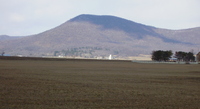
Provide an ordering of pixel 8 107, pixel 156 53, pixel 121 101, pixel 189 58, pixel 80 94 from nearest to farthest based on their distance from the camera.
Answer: pixel 8 107, pixel 121 101, pixel 80 94, pixel 156 53, pixel 189 58

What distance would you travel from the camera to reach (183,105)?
1706 centimetres

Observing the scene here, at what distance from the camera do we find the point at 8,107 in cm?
1541

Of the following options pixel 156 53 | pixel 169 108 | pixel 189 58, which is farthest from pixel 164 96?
pixel 189 58

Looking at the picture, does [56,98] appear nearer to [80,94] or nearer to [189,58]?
[80,94]

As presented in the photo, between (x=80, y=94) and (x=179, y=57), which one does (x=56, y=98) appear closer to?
(x=80, y=94)

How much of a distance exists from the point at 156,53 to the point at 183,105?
11718 centimetres

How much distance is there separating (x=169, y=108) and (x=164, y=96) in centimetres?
391

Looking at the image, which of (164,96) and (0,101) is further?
(164,96)

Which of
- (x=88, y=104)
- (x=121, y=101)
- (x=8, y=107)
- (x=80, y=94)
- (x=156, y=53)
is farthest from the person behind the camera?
(x=156, y=53)

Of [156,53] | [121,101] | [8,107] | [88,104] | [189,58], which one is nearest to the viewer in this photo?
[8,107]

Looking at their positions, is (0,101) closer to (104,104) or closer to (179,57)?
(104,104)

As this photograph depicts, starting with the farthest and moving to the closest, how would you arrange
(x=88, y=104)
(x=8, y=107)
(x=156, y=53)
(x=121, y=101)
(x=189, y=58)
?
(x=189, y=58), (x=156, y=53), (x=121, y=101), (x=88, y=104), (x=8, y=107)

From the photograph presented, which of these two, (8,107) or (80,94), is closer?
(8,107)

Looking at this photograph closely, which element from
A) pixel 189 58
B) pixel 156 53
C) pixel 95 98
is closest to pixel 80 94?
pixel 95 98
